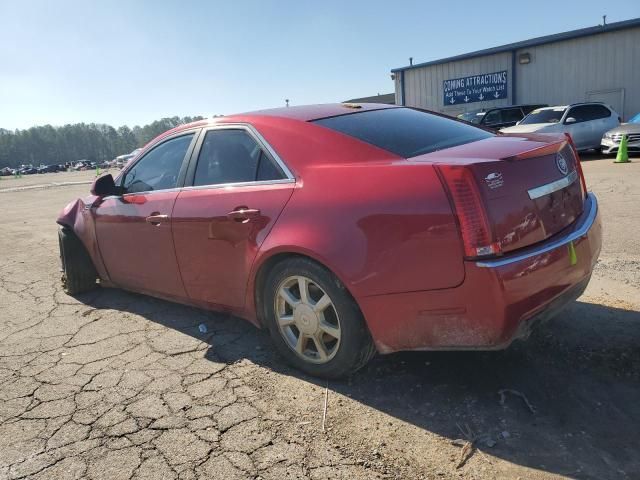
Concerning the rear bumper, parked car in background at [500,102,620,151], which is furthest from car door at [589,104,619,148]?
the rear bumper

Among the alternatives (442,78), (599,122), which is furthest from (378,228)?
(442,78)

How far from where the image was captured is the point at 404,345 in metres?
2.60

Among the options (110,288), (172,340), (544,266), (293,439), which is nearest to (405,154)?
(544,266)

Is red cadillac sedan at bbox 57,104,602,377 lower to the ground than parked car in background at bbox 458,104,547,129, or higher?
lower

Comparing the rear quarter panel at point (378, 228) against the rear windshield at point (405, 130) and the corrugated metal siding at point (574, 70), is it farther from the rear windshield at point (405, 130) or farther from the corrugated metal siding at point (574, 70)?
the corrugated metal siding at point (574, 70)

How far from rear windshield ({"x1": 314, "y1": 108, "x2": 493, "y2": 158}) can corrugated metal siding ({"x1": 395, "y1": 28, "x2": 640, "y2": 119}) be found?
828 inches

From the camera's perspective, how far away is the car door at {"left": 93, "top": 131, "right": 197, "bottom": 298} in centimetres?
378

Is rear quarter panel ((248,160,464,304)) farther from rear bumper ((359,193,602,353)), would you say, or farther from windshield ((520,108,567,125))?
windshield ((520,108,567,125))

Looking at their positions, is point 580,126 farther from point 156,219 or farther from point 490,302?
point 490,302

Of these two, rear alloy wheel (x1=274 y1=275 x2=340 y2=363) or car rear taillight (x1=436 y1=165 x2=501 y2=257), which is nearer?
car rear taillight (x1=436 y1=165 x2=501 y2=257)

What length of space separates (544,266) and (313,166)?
1.31 meters

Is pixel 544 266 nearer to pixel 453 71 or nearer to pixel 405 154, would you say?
pixel 405 154

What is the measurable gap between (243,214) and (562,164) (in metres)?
1.82

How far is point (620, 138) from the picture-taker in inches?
557
